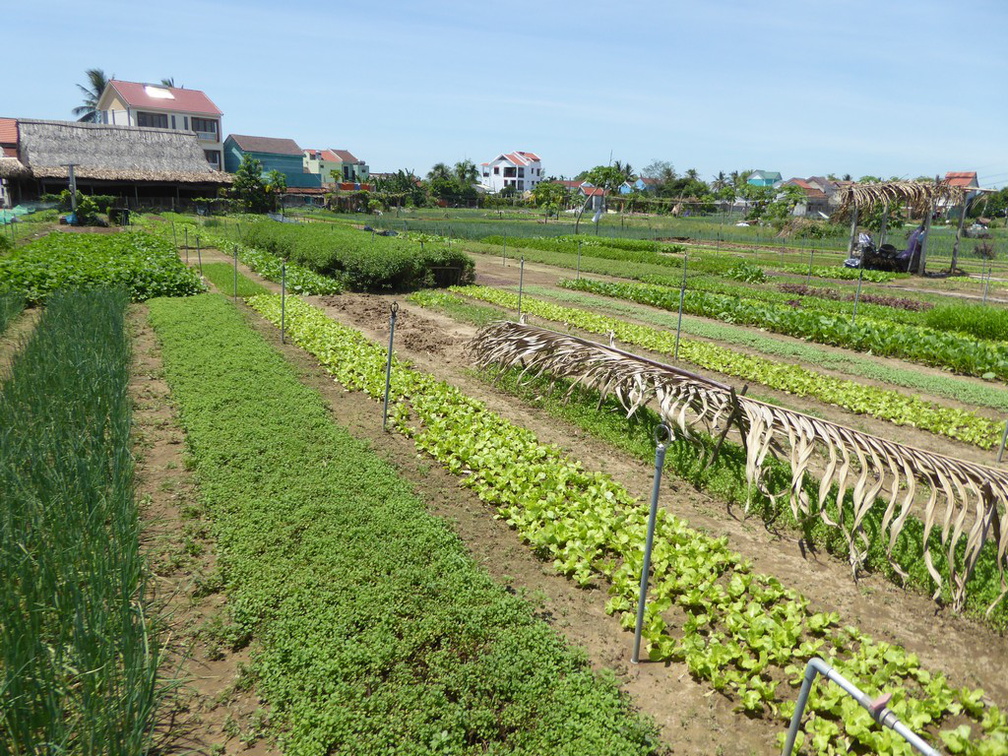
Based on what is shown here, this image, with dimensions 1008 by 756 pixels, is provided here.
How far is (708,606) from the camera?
452 centimetres

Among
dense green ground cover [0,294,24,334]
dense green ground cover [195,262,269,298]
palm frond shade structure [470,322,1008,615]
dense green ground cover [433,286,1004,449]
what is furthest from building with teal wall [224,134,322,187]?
palm frond shade structure [470,322,1008,615]

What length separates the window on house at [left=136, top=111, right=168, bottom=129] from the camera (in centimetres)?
5953

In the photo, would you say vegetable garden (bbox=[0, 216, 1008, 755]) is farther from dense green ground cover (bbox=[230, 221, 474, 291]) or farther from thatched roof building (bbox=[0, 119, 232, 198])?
thatched roof building (bbox=[0, 119, 232, 198])

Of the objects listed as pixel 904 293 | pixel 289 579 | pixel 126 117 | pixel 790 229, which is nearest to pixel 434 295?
pixel 289 579

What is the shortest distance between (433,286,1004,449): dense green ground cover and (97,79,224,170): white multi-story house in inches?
2276

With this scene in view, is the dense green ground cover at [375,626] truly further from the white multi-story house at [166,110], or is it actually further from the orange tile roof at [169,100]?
the orange tile roof at [169,100]

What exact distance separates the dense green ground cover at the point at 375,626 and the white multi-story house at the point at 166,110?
2460 inches

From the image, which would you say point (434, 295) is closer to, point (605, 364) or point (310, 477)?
point (605, 364)

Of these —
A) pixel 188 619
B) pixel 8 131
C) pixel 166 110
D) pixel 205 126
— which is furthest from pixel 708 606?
pixel 205 126

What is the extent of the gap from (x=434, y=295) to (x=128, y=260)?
7.84 metres

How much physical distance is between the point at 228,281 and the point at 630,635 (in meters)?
17.6

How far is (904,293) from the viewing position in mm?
21859

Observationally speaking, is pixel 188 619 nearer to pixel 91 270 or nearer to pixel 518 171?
pixel 91 270

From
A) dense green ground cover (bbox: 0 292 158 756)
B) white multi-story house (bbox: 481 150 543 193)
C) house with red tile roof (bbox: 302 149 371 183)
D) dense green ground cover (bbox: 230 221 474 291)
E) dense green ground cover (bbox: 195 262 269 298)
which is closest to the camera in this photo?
dense green ground cover (bbox: 0 292 158 756)
